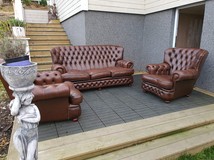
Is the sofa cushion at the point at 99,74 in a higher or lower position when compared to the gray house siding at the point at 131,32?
lower

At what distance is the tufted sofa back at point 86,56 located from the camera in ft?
14.0

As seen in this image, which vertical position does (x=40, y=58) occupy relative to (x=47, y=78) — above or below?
above

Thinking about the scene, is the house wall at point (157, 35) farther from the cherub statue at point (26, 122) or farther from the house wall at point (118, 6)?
the cherub statue at point (26, 122)

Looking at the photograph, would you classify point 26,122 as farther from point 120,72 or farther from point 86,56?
point 86,56

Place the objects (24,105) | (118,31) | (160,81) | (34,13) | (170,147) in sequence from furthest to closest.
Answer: (34,13)
(118,31)
(160,81)
(170,147)
(24,105)

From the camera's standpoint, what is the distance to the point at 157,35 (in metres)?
5.25

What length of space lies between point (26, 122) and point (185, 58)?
11.6ft

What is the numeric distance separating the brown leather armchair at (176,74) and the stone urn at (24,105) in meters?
2.50

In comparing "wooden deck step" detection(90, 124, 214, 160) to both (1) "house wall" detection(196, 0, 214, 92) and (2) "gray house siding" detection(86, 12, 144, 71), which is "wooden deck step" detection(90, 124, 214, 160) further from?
(2) "gray house siding" detection(86, 12, 144, 71)

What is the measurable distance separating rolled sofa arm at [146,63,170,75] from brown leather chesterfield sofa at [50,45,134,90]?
1.91 feet

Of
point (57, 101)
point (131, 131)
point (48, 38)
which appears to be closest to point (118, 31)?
point (48, 38)

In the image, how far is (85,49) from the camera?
15.0 feet

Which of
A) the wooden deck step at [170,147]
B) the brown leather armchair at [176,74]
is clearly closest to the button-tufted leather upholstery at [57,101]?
the wooden deck step at [170,147]

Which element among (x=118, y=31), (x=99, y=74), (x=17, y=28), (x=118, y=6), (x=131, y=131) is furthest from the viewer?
(x=118, y=31)
